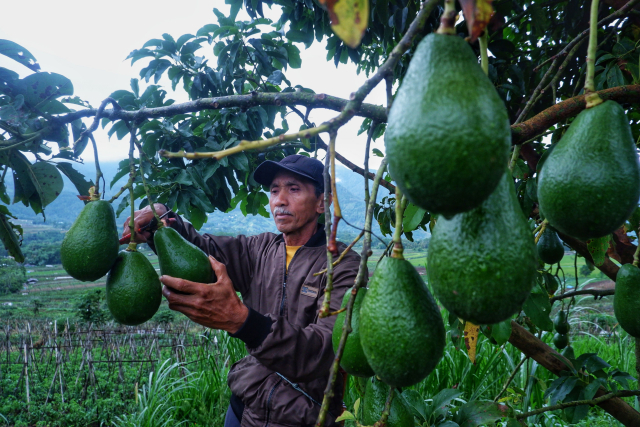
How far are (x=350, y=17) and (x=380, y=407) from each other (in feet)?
2.31

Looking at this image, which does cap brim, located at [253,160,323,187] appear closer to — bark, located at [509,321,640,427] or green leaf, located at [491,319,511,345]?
bark, located at [509,321,640,427]

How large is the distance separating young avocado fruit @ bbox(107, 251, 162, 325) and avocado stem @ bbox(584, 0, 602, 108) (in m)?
0.98

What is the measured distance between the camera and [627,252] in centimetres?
162

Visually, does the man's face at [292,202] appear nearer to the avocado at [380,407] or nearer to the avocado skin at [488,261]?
the avocado at [380,407]

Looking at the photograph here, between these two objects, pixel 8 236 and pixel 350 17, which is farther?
pixel 8 236

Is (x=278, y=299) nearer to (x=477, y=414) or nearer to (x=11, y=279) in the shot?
(x=477, y=414)

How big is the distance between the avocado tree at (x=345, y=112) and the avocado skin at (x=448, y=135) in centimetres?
2

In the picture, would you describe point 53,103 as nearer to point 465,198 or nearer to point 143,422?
point 465,198

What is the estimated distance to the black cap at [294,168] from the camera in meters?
2.49

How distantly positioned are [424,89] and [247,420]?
7.26 feet

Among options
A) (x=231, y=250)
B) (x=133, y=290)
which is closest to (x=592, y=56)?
(x=133, y=290)

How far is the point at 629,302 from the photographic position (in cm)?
86

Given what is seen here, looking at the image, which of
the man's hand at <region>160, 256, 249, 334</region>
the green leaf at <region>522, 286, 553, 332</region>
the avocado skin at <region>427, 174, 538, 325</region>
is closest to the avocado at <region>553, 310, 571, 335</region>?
the green leaf at <region>522, 286, 553, 332</region>

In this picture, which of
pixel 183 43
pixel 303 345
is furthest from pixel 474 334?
pixel 183 43
